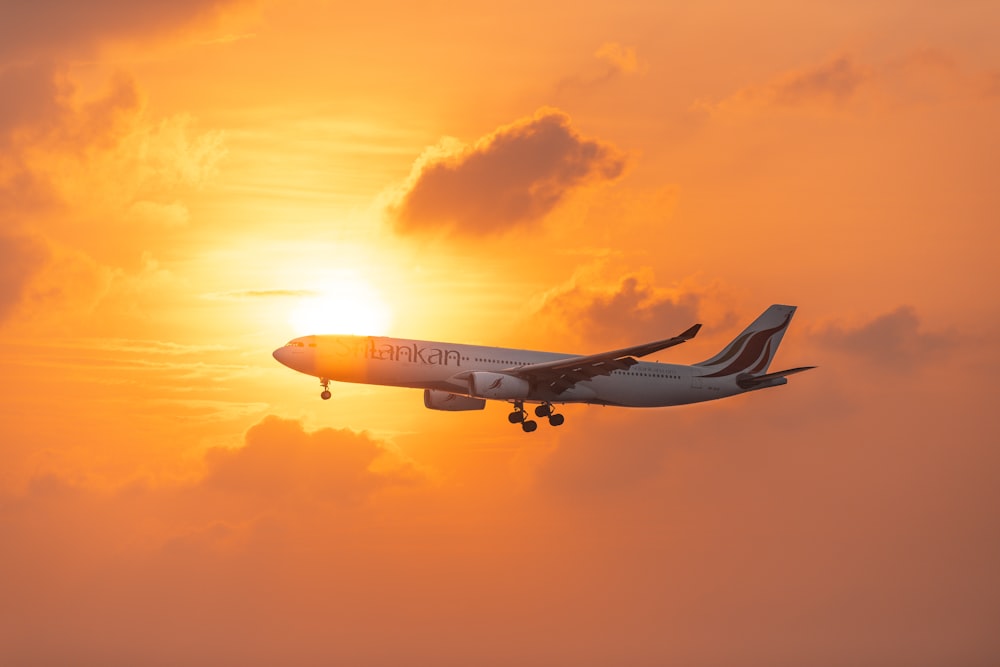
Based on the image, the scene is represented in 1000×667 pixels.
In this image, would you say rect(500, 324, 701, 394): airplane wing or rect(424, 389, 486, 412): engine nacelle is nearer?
rect(500, 324, 701, 394): airplane wing

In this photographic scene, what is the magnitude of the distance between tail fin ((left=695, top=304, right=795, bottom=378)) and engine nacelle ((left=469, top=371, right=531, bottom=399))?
1965 centimetres

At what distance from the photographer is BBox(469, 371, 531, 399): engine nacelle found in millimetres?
98625

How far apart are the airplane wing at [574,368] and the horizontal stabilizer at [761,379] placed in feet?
39.6

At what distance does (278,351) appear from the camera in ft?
323

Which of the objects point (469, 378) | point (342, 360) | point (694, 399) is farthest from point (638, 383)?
point (342, 360)

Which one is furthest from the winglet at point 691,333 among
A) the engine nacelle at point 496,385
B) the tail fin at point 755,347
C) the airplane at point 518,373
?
the tail fin at point 755,347

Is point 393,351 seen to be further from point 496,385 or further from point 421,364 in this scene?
point 496,385

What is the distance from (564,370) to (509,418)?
7.75 m

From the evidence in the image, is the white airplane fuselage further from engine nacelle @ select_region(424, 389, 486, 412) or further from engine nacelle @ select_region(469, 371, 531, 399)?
engine nacelle @ select_region(424, 389, 486, 412)

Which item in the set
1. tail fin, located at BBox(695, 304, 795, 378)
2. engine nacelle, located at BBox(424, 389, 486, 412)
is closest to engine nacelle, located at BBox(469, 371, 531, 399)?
engine nacelle, located at BBox(424, 389, 486, 412)

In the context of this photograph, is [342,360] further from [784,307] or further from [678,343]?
[784,307]

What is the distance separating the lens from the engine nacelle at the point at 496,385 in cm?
9862

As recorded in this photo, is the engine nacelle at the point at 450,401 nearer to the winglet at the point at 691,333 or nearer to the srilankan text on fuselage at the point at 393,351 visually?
the srilankan text on fuselage at the point at 393,351

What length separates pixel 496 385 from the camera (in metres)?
99.1
